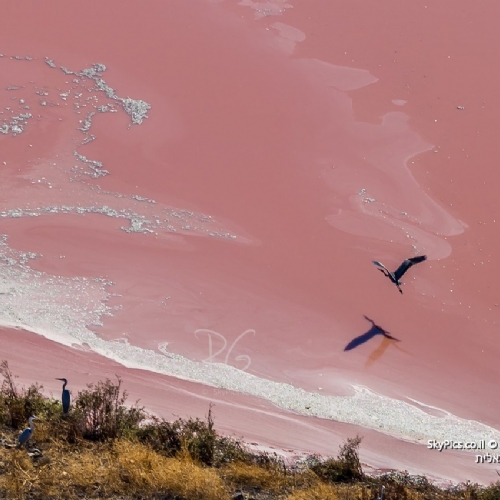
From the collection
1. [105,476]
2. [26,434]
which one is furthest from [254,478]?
[26,434]

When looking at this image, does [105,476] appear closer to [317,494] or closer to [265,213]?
[317,494]

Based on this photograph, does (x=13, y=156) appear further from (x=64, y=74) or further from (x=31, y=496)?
(x=31, y=496)

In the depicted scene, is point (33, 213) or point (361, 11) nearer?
point (33, 213)

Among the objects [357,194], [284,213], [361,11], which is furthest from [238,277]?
[361,11]

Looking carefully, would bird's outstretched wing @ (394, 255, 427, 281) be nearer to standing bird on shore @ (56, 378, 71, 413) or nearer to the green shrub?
the green shrub

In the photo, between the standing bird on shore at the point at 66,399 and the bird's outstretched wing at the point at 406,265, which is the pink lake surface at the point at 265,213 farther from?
the standing bird on shore at the point at 66,399

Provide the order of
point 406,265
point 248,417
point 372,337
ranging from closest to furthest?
point 248,417 → point 372,337 → point 406,265
